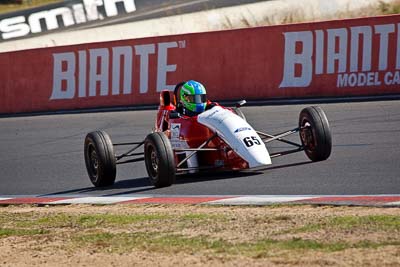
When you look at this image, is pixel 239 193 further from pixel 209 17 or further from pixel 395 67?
pixel 209 17

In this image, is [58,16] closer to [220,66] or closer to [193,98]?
[220,66]

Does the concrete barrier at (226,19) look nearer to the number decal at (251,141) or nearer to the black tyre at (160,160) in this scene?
the number decal at (251,141)

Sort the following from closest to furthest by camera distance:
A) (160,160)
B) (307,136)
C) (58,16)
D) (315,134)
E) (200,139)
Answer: (160,160) → (315,134) → (200,139) → (307,136) → (58,16)

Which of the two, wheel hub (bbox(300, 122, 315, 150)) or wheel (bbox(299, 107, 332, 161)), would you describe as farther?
wheel hub (bbox(300, 122, 315, 150))

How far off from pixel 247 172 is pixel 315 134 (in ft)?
3.12

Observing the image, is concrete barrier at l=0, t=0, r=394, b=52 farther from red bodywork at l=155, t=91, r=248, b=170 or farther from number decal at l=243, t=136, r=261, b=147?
number decal at l=243, t=136, r=261, b=147

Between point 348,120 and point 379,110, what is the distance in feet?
3.20

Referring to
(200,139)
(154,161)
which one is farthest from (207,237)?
(200,139)

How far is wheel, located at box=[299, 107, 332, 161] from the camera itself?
12.2 meters

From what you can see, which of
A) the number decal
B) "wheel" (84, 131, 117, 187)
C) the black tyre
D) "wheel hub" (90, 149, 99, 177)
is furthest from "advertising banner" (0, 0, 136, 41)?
the number decal

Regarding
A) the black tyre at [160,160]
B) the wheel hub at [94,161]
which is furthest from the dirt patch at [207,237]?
the wheel hub at [94,161]

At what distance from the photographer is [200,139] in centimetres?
1246

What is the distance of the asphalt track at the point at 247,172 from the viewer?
11180 mm

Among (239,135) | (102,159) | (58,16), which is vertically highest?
(58,16)
